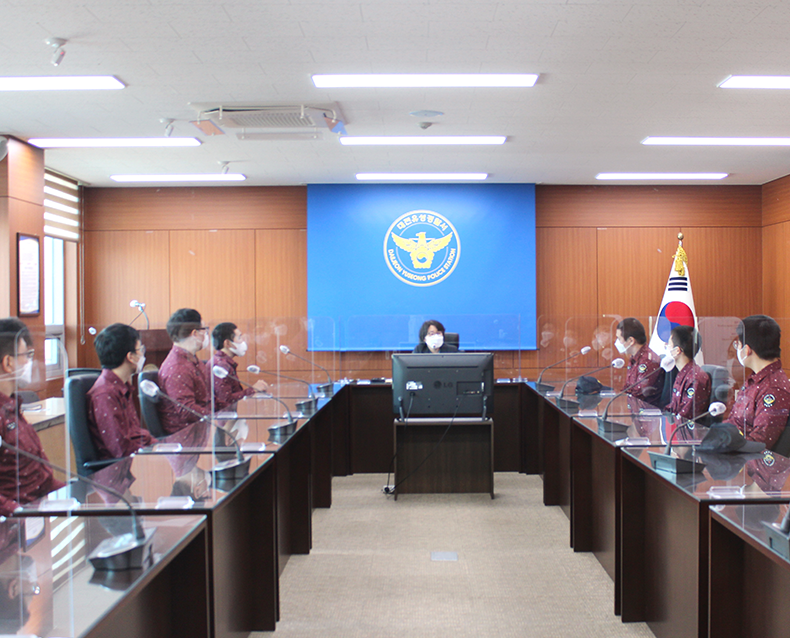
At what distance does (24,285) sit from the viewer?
214 inches

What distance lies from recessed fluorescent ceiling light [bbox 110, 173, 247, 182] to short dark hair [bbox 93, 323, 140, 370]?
4.25 meters

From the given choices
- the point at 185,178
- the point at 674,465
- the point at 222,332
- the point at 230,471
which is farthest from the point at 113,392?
the point at 185,178

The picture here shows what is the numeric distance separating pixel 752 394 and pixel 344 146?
157 inches

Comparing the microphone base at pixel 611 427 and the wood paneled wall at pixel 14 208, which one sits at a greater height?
the wood paneled wall at pixel 14 208

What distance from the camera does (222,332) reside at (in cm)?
401

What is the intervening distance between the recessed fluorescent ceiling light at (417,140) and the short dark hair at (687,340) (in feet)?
8.75

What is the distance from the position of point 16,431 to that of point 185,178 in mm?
5580

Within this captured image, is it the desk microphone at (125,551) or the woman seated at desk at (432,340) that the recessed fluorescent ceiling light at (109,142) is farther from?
the desk microphone at (125,551)

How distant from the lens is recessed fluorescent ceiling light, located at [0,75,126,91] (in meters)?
3.92

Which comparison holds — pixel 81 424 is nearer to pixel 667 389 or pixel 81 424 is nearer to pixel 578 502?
pixel 578 502

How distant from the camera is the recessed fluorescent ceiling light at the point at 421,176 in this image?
22.2 ft

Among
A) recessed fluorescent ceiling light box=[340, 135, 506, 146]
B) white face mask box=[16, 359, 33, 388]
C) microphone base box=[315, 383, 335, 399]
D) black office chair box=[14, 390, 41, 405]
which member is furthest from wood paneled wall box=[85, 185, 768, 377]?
white face mask box=[16, 359, 33, 388]

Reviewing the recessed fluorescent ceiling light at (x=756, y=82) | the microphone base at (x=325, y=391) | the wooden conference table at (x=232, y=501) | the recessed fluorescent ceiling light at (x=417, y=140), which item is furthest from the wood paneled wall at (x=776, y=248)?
the wooden conference table at (x=232, y=501)

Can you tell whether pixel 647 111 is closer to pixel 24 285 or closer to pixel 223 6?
pixel 223 6
